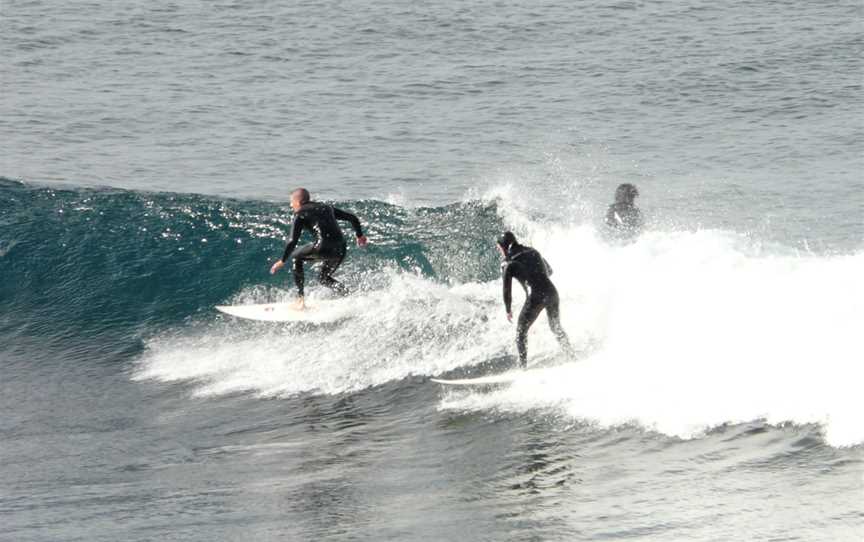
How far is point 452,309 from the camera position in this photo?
14930mm

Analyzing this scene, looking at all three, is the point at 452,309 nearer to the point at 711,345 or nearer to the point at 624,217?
the point at 624,217

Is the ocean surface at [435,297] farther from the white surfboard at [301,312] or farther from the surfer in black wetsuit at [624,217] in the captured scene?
the surfer in black wetsuit at [624,217]

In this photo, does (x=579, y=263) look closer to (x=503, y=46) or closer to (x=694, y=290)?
(x=694, y=290)

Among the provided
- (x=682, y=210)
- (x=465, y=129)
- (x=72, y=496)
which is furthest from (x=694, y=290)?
(x=465, y=129)

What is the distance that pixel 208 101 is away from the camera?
1271 inches

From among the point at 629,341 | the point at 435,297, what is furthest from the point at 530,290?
the point at 435,297

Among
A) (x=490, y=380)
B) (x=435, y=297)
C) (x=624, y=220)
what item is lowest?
(x=490, y=380)

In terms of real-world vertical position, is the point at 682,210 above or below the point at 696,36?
below

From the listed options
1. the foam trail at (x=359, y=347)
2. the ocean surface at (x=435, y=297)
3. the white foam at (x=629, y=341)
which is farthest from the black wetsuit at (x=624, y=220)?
the foam trail at (x=359, y=347)

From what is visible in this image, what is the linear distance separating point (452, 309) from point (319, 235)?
1833 mm

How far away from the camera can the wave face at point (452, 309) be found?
11.9m

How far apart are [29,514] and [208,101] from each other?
2295cm

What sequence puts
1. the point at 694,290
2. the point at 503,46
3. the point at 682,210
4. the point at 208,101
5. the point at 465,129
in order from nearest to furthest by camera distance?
the point at 694,290 < the point at 682,210 < the point at 465,129 < the point at 208,101 < the point at 503,46

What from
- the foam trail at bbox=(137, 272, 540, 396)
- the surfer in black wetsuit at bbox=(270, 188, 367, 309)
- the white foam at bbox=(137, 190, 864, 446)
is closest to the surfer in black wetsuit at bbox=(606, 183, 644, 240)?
the white foam at bbox=(137, 190, 864, 446)
